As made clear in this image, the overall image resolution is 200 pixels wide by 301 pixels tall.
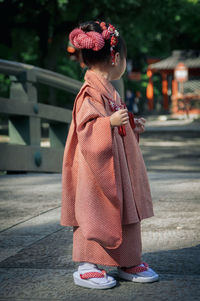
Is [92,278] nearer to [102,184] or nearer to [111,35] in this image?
[102,184]

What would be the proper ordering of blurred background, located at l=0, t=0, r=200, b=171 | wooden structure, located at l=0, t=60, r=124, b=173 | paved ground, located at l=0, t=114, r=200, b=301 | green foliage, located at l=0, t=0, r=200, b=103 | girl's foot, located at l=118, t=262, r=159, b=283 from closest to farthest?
paved ground, located at l=0, t=114, r=200, b=301, girl's foot, located at l=118, t=262, r=159, b=283, wooden structure, located at l=0, t=60, r=124, b=173, blurred background, located at l=0, t=0, r=200, b=171, green foliage, located at l=0, t=0, r=200, b=103

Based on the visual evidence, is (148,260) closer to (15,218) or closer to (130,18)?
(15,218)

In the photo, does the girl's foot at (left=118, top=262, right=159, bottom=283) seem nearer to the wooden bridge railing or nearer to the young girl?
the young girl

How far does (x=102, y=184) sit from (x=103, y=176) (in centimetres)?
4

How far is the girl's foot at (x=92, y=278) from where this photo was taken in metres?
2.77

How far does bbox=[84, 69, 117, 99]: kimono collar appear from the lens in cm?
290

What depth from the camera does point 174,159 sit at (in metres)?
10.1

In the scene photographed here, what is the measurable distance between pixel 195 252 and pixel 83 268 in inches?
28.7

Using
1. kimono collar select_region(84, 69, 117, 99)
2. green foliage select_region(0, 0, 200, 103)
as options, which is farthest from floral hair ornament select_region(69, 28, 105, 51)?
green foliage select_region(0, 0, 200, 103)

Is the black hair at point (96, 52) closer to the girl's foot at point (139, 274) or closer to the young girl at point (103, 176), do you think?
the young girl at point (103, 176)

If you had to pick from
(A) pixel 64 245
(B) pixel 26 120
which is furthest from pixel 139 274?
(B) pixel 26 120

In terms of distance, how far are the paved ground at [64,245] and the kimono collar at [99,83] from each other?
91cm

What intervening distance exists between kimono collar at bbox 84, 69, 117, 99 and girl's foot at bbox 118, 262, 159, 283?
2.76 feet

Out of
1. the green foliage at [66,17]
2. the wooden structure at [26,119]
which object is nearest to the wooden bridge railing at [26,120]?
the wooden structure at [26,119]
